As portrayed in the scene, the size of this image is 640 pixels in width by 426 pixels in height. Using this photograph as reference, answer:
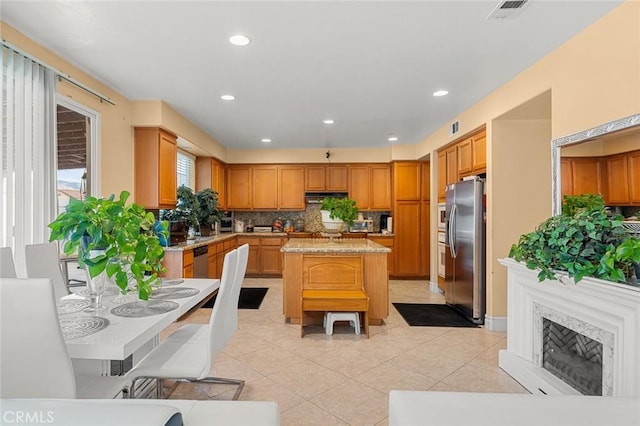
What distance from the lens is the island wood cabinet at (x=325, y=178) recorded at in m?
6.65

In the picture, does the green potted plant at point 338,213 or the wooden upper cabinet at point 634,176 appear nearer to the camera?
the wooden upper cabinet at point 634,176

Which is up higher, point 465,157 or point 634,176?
point 465,157

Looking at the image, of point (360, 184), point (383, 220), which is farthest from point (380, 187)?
point (383, 220)

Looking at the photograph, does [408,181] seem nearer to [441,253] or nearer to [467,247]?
[441,253]

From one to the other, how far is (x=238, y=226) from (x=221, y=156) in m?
1.52

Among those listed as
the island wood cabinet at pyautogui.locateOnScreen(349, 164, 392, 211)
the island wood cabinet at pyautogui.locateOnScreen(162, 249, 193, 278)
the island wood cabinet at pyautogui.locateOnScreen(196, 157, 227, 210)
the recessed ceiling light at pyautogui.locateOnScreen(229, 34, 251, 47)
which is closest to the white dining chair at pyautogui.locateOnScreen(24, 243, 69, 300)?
the island wood cabinet at pyautogui.locateOnScreen(162, 249, 193, 278)

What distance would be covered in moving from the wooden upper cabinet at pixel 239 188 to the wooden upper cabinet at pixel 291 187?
648mm

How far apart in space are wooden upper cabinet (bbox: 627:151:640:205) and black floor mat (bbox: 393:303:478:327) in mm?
2381

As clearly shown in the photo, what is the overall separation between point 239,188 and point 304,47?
15.0ft

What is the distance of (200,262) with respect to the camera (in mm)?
4508

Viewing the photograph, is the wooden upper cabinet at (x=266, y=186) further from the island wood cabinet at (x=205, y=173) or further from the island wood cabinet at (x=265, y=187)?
the island wood cabinet at (x=205, y=173)

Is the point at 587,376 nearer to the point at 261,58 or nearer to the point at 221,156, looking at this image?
the point at 261,58

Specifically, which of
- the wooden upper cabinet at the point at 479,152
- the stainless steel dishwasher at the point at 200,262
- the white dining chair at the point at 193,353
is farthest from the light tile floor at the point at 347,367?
the wooden upper cabinet at the point at 479,152

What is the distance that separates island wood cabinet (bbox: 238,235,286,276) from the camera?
641cm
